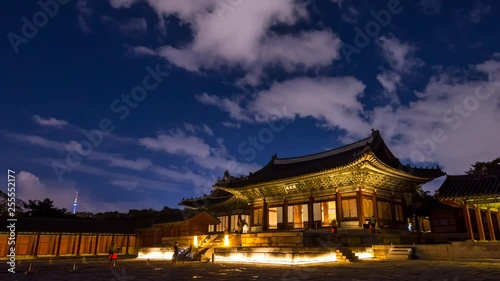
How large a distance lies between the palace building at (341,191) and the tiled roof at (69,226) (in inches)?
590

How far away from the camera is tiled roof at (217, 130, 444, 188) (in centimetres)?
2852

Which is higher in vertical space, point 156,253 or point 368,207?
point 368,207

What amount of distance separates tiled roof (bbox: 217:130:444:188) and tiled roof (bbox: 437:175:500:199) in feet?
19.1

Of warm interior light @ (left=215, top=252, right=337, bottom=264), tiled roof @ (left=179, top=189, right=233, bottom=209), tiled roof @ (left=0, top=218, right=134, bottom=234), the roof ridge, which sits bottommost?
warm interior light @ (left=215, top=252, right=337, bottom=264)

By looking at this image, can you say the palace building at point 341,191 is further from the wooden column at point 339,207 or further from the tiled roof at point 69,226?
the tiled roof at point 69,226

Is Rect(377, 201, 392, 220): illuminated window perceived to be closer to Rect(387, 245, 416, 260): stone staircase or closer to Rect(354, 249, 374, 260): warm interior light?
Rect(354, 249, 374, 260): warm interior light

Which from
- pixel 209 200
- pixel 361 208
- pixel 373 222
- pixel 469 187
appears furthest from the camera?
pixel 209 200

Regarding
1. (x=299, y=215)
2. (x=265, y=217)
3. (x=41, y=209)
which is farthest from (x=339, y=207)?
(x=41, y=209)

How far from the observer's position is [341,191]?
27.0 metres

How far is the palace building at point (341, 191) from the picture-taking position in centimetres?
2559

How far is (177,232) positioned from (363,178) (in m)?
19.7

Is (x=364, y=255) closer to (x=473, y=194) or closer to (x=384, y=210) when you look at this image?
(x=473, y=194)

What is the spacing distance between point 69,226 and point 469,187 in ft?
122

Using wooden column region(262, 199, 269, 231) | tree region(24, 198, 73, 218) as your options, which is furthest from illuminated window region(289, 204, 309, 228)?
tree region(24, 198, 73, 218)
